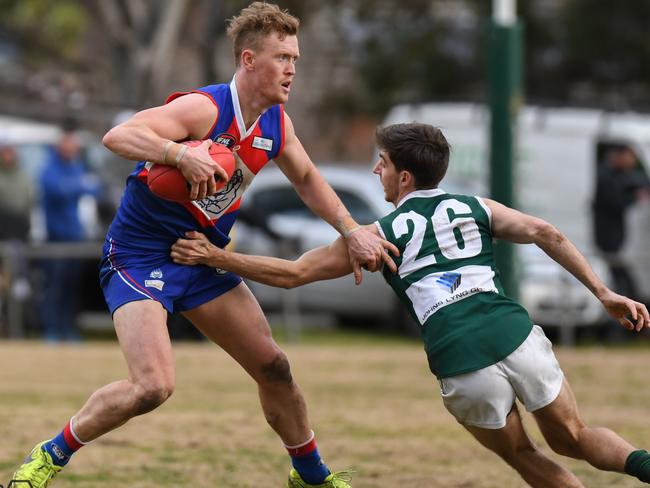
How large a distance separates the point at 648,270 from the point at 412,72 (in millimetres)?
11220

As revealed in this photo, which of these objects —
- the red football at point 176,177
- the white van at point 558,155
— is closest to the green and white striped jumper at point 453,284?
the red football at point 176,177

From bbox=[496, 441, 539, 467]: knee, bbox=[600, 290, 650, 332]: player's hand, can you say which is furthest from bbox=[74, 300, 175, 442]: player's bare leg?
bbox=[600, 290, 650, 332]: player's hand

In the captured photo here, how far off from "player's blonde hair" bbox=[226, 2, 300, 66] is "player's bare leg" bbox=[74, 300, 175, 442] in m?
1.25

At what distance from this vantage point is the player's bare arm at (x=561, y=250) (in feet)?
18.1

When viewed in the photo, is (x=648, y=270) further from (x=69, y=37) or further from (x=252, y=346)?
(x=69, y=37)

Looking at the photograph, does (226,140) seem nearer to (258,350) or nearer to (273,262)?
(273,262)

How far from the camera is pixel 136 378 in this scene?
18.7ft

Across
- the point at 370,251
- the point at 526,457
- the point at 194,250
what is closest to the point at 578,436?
the point at 526,457

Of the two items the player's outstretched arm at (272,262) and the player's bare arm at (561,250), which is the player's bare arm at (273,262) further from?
the player's bare arm at (561,250)

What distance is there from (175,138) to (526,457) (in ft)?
6.59

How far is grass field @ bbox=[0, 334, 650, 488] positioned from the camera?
7125 mm

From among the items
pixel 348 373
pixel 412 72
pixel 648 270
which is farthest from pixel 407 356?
pixel 412 72

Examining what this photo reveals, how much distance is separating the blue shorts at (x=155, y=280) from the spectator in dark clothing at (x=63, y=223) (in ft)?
27.8

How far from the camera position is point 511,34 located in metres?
13.4
